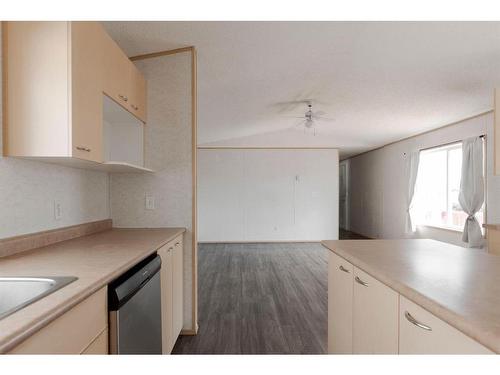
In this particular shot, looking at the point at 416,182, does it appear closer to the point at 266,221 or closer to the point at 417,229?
the point at 417,229

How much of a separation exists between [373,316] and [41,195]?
1.86 meters

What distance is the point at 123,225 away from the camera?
8.62 feet

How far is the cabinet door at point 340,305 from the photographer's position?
1.61 meters

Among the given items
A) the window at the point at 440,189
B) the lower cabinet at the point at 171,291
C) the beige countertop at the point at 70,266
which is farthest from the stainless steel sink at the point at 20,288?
the window at the point at 440,189

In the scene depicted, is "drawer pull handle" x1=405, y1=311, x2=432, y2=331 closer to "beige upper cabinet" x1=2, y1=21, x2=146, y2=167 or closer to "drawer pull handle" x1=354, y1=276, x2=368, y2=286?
"drawer pull handle" x1=354, y1=276, x2=368, y2=286

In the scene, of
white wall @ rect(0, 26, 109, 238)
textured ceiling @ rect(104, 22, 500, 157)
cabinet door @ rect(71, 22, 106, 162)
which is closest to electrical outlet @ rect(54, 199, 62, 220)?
white wall @ rect(0, 26, 109, 238)

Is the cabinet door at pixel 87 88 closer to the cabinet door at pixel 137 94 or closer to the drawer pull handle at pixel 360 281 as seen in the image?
the cabinet door at pixel 137 94

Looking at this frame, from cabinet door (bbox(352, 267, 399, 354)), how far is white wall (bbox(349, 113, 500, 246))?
3.71m

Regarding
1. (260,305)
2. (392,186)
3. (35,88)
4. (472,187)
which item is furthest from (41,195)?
(392,186)

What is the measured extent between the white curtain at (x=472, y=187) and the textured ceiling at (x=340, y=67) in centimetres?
53

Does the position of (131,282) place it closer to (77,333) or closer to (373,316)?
(77,333)

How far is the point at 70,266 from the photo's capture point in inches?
49.5
